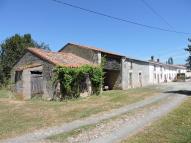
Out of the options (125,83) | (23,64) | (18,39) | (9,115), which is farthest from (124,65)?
(9,115)

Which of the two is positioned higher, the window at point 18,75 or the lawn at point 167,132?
the window at point 18,75

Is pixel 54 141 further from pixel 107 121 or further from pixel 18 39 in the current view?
pixel 18 39

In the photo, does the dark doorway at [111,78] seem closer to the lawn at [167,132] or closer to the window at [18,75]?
the window at [18,75]

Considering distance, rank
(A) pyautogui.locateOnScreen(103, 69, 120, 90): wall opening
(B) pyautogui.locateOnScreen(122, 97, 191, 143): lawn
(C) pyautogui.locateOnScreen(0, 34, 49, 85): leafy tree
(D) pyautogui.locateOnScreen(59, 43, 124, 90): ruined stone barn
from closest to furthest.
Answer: (B) pyautogui.locateOnScreen(122, 97, 191, 143): lawn
(D) pyautogui.locateOnScreen(59, 43, 124, 90): ruined stone barn
(A) pyautogui.locateOnScreen(103, 69, 120, 90): wall opening
(C) pyautogui.locateOnScreen(0, 34, 49, 85): leafy tree

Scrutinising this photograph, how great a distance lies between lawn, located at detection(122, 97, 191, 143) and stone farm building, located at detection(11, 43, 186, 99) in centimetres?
1278

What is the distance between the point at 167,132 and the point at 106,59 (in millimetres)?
24161

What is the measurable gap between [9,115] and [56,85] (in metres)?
8.74

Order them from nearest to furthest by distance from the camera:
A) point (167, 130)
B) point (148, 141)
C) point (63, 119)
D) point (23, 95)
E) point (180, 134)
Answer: point (148, 141)
point (180, 134)
point (167, 130)
point (63, 119)
point (23, 95)

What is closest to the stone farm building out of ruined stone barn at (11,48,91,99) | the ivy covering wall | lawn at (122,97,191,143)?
ruined stone barn at (11,48,91,99)

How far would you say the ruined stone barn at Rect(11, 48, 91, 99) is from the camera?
78.4 feet

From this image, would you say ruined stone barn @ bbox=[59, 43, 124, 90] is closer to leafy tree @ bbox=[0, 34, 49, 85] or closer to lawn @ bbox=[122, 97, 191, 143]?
leafy tree @ bbox=[0, 34, 49, 85]

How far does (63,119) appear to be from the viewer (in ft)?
43.7

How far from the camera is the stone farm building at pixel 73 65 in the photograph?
2442 centimetres

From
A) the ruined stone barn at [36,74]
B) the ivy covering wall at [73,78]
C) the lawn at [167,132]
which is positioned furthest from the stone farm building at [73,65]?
the lawn at [167,132]
